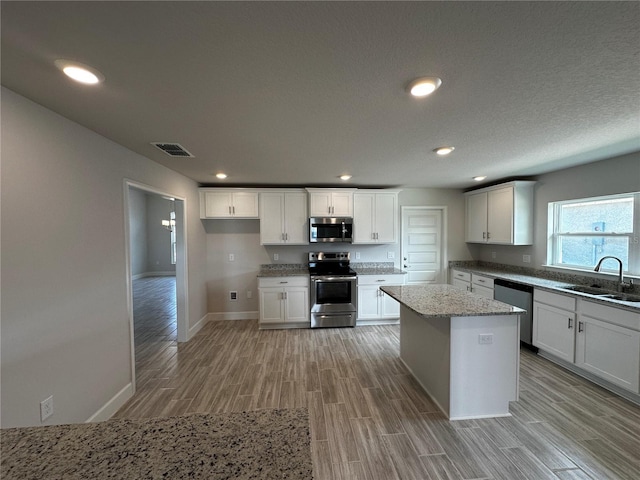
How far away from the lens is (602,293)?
2738mm

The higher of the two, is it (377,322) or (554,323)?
(554,323)

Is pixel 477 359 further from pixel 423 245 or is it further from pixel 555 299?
pixel 423 245

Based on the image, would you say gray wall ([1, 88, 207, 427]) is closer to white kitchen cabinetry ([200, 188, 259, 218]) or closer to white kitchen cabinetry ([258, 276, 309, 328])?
white kitchen cabinetry ([200, 188, 259, 218])

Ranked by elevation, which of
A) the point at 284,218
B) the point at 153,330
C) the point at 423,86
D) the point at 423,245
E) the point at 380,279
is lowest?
the point at 153,330

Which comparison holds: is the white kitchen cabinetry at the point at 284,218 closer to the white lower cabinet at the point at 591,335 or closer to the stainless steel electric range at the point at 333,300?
the stainless steel electric range at the point at 333,300

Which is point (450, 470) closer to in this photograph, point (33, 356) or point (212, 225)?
point (33, 356)

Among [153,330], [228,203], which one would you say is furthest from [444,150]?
[153,330]

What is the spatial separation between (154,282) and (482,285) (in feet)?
29.2

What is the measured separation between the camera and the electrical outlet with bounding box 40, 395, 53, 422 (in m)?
1.59

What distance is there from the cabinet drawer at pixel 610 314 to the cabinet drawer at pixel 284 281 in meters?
3.34

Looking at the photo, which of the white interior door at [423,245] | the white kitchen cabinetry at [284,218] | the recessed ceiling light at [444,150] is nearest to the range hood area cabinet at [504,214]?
the white interior door at [423,245]

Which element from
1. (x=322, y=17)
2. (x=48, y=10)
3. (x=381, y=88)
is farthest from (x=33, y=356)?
(x=381, y=88)

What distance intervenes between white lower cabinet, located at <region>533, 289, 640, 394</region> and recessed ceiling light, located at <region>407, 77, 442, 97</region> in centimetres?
271

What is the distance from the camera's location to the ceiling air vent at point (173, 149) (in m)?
2.35
